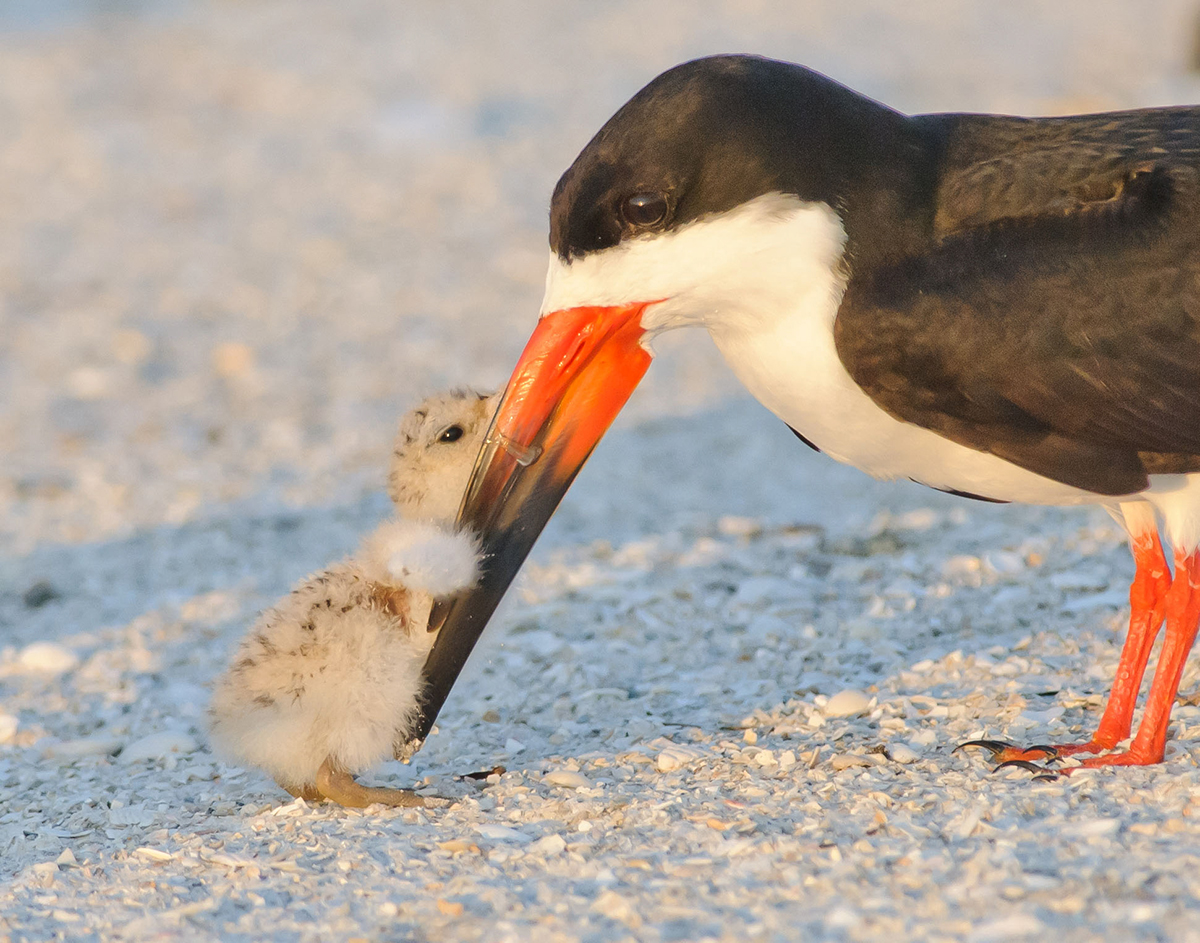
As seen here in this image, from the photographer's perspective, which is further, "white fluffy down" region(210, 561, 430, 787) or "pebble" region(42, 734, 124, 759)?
"pebble" region(42, 734, 124, 759)

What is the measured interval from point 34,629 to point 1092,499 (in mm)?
3769

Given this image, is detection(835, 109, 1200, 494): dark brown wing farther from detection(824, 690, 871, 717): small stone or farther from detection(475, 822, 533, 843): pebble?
detection(475, 822, 533, 843): pebble

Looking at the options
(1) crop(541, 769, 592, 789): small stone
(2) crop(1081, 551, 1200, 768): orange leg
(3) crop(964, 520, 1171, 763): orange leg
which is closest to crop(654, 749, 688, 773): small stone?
(1) crop(541, 769, 592, 789): small stone

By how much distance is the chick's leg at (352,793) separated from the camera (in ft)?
12.2

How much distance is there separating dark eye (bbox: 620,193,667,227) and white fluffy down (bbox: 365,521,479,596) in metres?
0.92

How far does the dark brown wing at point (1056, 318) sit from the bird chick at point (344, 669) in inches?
46.9

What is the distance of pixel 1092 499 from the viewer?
146 inches

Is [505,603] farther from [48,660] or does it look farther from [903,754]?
[48,660]

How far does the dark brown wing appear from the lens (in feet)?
11.1

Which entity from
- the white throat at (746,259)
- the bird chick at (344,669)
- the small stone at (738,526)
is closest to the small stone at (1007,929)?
the white throat at (746,259)

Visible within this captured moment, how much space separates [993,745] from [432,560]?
148cm

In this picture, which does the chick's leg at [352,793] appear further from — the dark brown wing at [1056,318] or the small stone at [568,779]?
the dark brown wing at [1056,318]

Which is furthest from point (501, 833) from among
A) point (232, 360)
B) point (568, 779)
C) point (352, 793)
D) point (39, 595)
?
point (232, 360)

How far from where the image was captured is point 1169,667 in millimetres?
3781
